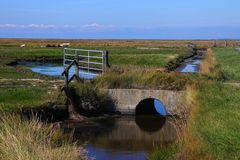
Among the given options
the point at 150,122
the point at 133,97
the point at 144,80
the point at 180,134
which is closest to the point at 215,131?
the point at 180,134

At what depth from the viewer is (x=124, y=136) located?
19359mm

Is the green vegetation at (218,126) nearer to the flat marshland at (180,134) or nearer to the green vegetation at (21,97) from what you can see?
the flat marshland at (180,134)

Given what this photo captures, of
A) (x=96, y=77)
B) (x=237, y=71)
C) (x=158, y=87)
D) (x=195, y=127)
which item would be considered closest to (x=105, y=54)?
(x=96, y=77)

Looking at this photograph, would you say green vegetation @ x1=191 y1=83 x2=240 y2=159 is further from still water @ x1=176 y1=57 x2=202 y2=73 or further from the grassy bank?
still water @ x1=176 y1=57 x2=202 y2=73

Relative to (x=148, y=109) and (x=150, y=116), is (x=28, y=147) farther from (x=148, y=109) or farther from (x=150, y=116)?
(x=148, y=109)

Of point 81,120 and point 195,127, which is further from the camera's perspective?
point 81,120

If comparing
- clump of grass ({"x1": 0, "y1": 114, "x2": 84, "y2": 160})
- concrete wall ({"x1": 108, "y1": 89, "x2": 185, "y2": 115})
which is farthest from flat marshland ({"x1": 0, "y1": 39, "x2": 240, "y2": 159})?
concrete wall ({"x1": 108, "y1": 89, "x2": 185, "y2": 115})

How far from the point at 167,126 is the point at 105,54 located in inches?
254

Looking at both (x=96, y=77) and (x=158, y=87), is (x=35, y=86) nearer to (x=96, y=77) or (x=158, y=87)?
(x=96, y=77)

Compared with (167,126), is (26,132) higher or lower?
higher

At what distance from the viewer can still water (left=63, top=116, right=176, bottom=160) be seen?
15985mm

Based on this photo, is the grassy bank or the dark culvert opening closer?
the grassy bank

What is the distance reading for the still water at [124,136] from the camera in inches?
629

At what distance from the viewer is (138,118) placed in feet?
76.8
